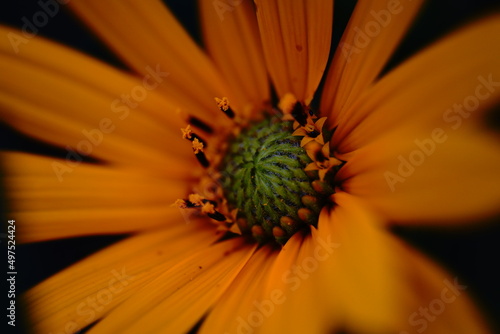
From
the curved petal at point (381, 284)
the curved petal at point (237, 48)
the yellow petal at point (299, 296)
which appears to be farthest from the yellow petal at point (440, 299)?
the curved petal at point (237, 48)

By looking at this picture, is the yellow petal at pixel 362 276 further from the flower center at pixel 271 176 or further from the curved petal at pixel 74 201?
the curved petal at pixel 74 201

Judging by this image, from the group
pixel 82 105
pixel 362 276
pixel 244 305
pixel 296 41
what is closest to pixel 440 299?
pixel 362 276

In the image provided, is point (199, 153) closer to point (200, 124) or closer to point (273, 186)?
point (200, 124)

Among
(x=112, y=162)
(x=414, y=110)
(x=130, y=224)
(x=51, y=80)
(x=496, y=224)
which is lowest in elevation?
(x=496, y=224)

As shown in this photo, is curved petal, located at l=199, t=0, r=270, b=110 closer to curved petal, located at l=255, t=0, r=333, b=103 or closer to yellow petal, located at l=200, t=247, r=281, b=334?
curved petal, located at l=255, t=0, r=333, b=103

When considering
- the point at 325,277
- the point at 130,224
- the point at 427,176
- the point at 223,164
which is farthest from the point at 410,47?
the point at 130,224

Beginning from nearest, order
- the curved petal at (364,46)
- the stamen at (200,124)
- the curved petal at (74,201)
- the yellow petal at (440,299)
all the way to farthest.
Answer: the yellow petal at (440,299)
the curved petal at (364,46)
the curved petal at (74,201)
the stamen at (200,124)

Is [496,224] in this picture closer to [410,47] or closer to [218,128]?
[410,47]
